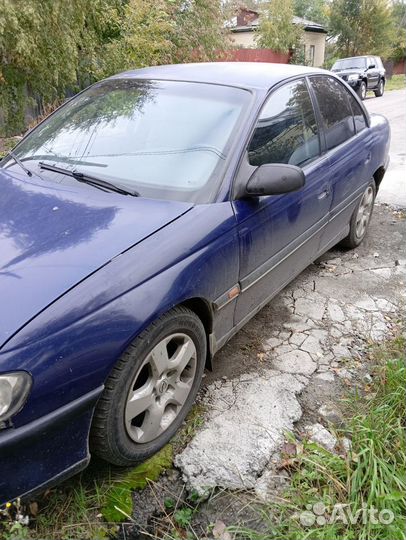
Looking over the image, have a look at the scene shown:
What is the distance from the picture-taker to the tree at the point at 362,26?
98.7 ft

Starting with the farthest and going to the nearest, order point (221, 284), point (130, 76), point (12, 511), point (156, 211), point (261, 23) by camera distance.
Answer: point (261, 23) → point (130, 76) → point (221, 284) → point (156, 211) → point (12, 511)

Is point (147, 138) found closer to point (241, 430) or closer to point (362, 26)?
point (241, 430)

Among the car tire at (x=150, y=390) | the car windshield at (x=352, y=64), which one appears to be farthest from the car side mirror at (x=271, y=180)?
the car windshield at (x=352, y=64)

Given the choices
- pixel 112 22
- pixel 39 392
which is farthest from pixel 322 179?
pixel 112 22

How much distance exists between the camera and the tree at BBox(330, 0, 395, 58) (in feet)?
98.7

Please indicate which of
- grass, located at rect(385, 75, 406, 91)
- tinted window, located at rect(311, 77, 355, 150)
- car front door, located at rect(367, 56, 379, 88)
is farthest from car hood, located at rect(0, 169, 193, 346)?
grass, located at rect(385, 75, 406, 91)

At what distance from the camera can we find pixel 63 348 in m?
1.56

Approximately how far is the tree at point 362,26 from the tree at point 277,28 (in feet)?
23.4

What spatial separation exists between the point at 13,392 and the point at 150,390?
0.64 metres

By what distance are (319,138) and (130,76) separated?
1335 mm

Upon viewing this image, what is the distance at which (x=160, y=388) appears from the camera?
204cm

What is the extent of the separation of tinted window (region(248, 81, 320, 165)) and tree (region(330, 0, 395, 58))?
107 feet

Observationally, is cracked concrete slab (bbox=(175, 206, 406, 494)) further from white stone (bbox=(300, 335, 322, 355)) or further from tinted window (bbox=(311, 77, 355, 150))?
tinted window (bbox=(311, 77, 355, 150))

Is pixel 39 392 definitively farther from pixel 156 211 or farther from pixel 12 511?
pixel 156 211
